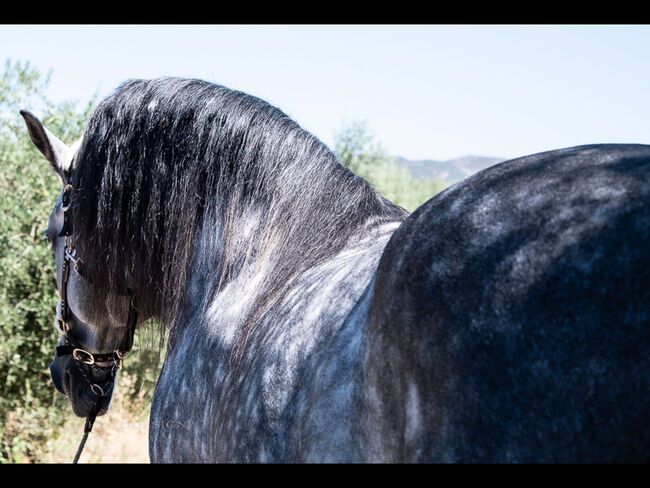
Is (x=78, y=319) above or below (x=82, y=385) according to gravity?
above

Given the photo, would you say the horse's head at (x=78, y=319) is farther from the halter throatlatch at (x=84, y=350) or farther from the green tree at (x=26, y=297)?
the green tree at (x=26, y=297)

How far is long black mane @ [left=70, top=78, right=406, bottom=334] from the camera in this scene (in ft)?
8.14

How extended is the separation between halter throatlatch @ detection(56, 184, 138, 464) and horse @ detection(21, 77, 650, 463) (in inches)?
0.5

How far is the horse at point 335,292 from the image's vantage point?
3.52 feet

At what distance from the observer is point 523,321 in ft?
3.68

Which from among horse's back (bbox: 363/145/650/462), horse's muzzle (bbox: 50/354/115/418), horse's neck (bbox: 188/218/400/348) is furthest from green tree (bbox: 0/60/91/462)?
horse's back (bbox: 363/145/650/462)

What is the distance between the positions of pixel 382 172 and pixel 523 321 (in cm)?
1322

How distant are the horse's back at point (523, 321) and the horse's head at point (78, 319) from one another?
1938 mm

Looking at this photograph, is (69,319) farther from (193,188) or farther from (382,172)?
(382,172)

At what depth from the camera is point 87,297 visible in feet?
10.0

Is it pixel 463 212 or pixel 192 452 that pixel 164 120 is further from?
pixel 463 212

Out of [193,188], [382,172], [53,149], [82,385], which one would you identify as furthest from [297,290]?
[382,172]
